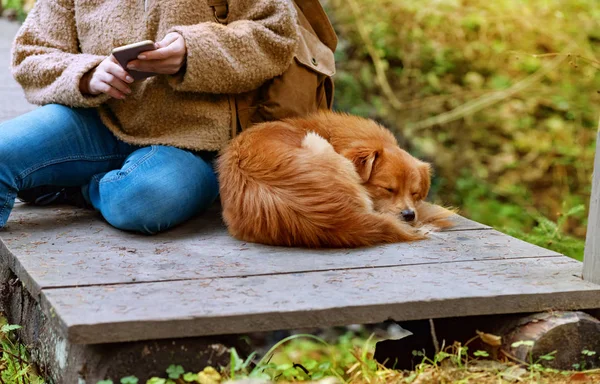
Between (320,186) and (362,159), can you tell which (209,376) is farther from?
(362,159)

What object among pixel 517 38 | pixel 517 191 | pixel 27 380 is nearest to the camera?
pixel 27 380

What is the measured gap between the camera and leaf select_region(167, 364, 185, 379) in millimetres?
1915

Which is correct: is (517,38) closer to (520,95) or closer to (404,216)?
(520,95)

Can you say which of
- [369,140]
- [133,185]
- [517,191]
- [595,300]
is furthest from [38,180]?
[517,191]

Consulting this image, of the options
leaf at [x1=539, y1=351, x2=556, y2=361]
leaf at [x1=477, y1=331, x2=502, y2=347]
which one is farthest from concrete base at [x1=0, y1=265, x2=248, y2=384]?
leaf at [x1=539, y1=351, x2=556, y2=361]

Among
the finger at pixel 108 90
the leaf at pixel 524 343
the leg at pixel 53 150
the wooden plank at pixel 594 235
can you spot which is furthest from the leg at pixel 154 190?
the wooden plank at pixel 594 235

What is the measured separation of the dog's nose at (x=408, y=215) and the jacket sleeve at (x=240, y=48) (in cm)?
71

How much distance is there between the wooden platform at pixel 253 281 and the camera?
193cm

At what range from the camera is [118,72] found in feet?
8.79

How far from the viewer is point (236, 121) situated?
9.67 feet

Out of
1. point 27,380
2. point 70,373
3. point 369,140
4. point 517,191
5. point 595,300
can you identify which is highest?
point 369,140

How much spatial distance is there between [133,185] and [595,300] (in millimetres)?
1577

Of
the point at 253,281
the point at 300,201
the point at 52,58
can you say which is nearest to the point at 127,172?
the point at 52,58

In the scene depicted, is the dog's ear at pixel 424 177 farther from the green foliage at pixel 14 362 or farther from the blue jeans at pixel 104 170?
the green foliage at pixel 14 362
